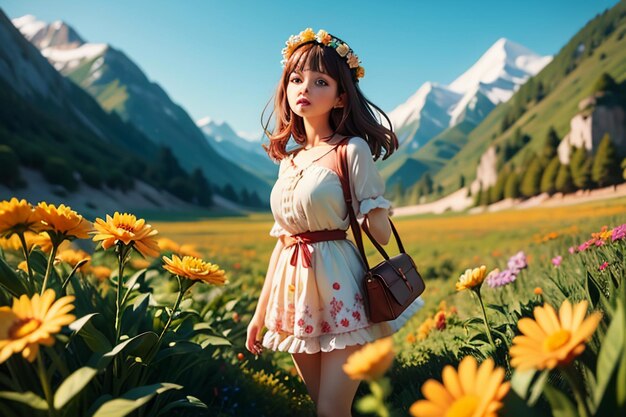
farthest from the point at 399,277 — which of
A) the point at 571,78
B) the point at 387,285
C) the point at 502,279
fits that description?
the point at 571,78

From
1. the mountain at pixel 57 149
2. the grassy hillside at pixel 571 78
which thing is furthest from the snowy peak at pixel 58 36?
the grassy hillside at pixel 571 78

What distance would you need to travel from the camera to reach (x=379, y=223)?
2104 mm

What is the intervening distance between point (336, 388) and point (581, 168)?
758 centimetres

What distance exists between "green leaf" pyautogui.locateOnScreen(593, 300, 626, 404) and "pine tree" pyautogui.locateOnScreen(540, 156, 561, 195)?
9.33 m

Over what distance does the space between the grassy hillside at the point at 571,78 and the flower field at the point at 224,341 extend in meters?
5.45

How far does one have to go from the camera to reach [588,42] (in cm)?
1370

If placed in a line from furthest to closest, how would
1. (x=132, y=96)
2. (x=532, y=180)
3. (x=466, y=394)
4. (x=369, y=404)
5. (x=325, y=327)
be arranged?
(x=132, y=96), (x=532, y=180), (x=325, y=327), (x=466, y=394), (x=369, y=404)

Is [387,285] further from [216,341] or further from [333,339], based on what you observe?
[216,341]

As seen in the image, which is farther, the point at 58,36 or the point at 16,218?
the point at 58,36

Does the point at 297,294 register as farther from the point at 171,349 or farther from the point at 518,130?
the point at 518,130

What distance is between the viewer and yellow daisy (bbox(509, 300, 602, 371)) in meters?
0.86

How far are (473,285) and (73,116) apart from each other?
170 feet

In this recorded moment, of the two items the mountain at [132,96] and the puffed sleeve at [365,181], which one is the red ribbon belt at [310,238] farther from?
the mountain at [132,96]

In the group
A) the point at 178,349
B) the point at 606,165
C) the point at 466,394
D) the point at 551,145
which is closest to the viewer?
the point at 466,394
